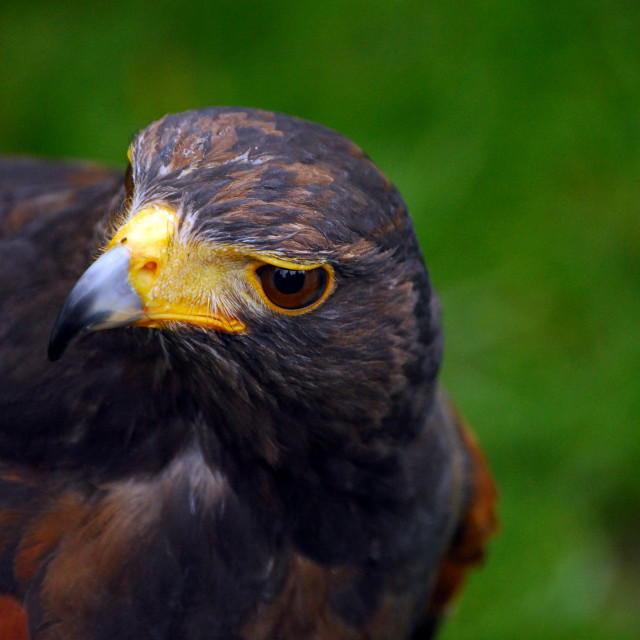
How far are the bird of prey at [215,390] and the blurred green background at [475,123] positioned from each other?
258 centimetres

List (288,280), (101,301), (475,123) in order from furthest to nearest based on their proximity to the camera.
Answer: (475,123) < (288,280) < (101,301)

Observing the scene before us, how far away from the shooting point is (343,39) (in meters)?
5.85

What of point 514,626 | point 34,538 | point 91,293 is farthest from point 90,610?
point 514,626

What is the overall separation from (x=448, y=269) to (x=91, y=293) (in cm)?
364

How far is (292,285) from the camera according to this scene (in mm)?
2096

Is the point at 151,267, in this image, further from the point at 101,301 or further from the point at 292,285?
the point at 292,285

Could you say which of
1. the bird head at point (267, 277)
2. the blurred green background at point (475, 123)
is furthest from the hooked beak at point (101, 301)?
the blurred green background at point (475, 123)

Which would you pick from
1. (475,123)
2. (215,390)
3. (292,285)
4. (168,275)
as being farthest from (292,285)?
(475,123)

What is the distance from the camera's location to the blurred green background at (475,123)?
5195 millimetres

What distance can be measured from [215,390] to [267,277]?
14.9 inches

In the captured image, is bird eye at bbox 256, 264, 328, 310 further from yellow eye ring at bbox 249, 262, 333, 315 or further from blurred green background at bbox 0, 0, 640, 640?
blurred green background at bbox 0, 0, 640, 640

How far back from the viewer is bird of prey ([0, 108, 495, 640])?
81.7 inches

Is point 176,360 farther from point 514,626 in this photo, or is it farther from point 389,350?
point 514,626

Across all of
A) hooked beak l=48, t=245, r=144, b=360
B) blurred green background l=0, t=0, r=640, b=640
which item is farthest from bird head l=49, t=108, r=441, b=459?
blurred green background l=0, t=0, r=640, b=640
